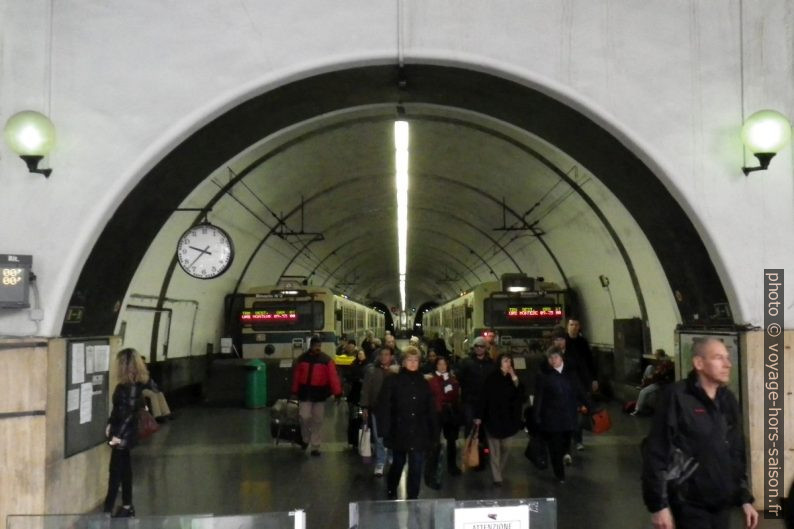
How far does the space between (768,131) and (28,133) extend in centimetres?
652

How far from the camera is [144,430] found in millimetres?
7734

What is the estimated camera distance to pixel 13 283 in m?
7.04

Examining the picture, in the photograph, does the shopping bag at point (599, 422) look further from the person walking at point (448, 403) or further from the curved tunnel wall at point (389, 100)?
the curved tunnel wall at point (389, 100)

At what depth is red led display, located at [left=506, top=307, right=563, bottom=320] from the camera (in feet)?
69.0

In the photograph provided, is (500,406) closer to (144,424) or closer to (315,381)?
(315,381)

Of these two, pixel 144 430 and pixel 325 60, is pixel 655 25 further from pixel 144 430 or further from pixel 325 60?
pixel 144 430

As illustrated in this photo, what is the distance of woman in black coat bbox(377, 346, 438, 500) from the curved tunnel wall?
2.85 meters

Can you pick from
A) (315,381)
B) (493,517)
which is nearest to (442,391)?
(315,381)

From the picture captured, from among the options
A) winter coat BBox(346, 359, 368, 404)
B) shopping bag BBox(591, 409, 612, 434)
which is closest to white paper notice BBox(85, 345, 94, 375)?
winter coat BBox(346, 359, 368, 404)

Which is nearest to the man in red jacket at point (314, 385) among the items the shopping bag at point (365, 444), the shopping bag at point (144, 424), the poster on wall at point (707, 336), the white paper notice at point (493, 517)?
the shopping bag at point (365, 444)

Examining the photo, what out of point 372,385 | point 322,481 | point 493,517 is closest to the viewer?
point 493,517

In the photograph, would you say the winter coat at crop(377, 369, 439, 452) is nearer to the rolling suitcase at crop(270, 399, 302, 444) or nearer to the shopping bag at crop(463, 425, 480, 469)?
the shopping bag at crop(463, 425, 480, 469)

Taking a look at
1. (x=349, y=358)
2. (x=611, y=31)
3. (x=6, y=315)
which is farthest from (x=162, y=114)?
→ (x=349, y=358)

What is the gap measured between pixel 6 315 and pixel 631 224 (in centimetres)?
1129
